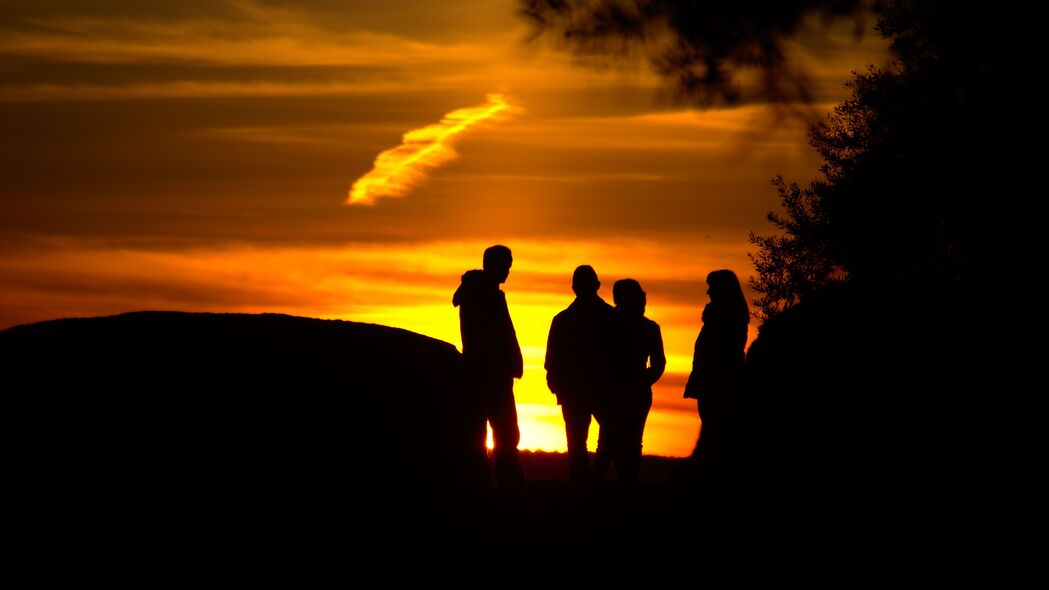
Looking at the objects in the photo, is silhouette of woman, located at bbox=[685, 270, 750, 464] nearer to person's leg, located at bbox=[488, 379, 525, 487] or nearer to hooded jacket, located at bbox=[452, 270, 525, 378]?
person's leg, located at bbox=[488, 379, 525, 487]

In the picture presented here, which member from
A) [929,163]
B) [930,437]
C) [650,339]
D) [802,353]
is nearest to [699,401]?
[650,339]

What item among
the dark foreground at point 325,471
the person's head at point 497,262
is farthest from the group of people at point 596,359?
the dark foreground at point 325,471

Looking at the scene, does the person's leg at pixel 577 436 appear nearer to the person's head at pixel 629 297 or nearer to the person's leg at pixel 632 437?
the person's leg at pixel 632 437

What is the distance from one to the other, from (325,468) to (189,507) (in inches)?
34.5

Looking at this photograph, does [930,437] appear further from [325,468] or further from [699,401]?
[699,401]

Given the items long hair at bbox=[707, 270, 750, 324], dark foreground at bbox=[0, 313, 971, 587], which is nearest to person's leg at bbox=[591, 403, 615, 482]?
long hair at bbox=[707, 270, 750, 324]

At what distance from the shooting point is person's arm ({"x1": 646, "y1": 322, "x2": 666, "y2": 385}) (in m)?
11.9

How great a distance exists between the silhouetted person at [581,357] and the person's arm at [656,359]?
1.42ft

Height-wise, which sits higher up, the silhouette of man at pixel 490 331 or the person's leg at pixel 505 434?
the silhouette of man at pixel 490 331

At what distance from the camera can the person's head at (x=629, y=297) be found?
1184cm

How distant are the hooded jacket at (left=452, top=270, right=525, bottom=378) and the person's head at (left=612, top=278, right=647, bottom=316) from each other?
1.07 metres

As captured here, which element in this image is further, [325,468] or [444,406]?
[444,406]

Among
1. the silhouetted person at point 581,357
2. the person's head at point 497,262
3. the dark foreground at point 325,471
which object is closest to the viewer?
the dark foreground at point 325,471

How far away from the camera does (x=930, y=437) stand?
263 inches
